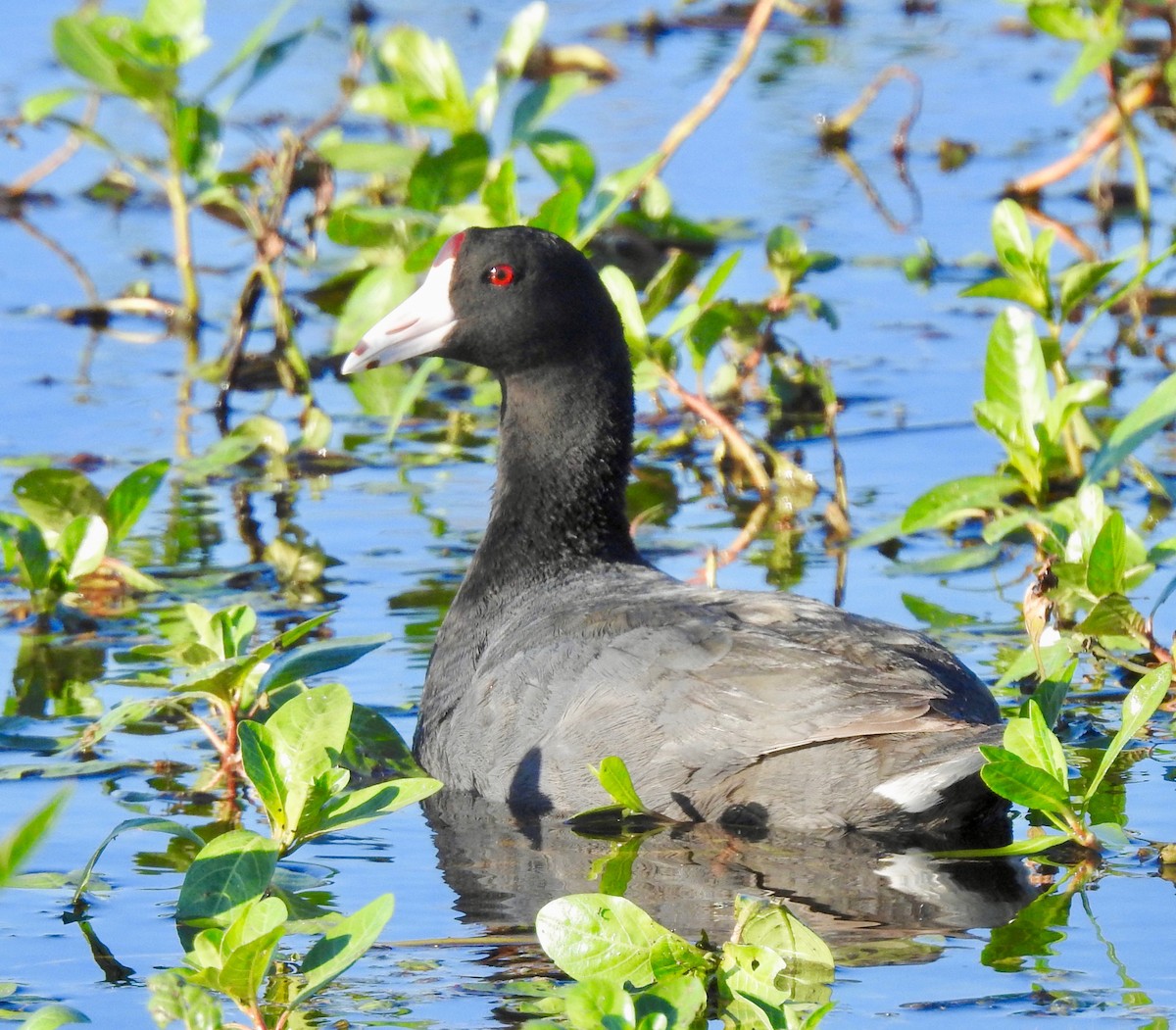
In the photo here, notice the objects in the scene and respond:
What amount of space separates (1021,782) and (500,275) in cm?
204

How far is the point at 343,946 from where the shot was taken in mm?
3115

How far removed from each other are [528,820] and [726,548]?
5.97 feet

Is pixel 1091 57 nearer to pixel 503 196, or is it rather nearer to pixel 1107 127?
pixel 1107 127

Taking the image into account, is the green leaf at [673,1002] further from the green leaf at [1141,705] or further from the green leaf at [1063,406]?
the green leaf at [1063,406]

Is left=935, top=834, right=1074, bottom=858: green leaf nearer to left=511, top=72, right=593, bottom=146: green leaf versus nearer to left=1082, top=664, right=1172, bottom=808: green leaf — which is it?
left=1082, top=664, right=1172, bottom=808: green leaf

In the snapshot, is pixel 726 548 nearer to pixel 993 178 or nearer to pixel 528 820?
pixel 528 820

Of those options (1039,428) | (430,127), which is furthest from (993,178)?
(1039,428)

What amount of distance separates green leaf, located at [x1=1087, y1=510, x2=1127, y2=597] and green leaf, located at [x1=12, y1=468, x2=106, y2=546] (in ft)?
8.25

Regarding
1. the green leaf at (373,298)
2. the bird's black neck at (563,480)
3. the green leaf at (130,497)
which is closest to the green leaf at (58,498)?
the green leaf at (130,497)

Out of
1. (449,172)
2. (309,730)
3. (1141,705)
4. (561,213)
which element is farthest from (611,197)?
(309,730)

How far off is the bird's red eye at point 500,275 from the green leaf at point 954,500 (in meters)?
1.10

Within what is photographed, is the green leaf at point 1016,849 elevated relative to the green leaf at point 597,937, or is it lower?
lower

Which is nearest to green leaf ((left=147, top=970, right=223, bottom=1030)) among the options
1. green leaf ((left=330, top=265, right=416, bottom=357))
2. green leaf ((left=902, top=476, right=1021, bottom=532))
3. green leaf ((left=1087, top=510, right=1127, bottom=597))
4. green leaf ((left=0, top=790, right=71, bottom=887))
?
green leaf ((left=0, top=790, right=71, bottom=887))

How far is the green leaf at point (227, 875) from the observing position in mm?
3402
